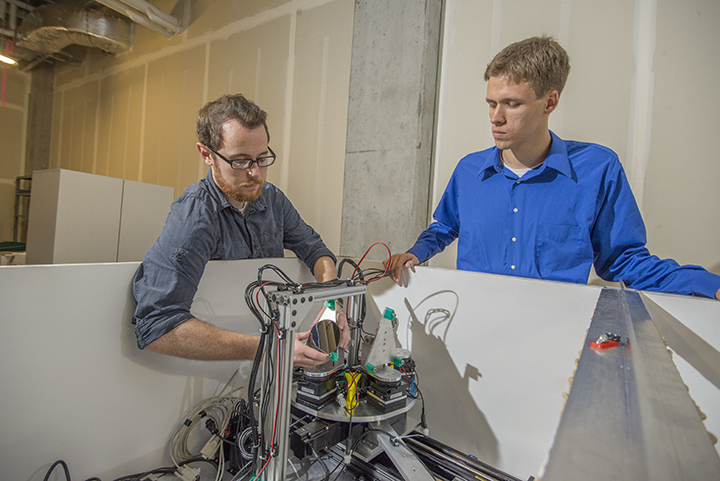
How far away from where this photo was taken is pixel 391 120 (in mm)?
2359

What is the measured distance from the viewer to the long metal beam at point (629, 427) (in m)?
0.23

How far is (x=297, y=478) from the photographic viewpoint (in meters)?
0.99

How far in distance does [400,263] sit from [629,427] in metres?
1.11

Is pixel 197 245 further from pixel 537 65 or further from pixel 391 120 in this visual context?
pixel 391 120

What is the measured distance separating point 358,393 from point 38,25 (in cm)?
519

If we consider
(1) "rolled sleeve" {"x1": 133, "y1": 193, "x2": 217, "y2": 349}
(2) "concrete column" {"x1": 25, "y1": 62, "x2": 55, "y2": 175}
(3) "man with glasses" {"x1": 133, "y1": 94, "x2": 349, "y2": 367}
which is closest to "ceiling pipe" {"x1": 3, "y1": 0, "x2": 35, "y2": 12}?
(2) "concrete column" {"x1": 25, "y1": 62, "x2": 55, "y2": 175}

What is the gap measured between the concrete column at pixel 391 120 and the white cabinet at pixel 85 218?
2.06 meters

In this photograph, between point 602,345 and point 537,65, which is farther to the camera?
point 537,65

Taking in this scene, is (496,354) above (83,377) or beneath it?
above

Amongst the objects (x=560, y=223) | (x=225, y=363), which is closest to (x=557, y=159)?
(x=560, y=223)

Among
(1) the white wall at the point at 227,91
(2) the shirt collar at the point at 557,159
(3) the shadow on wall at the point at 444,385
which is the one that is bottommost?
(3) the shadow on wall at the point at 444,385

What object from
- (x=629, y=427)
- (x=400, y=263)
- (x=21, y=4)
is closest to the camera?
(x=629, y=427)

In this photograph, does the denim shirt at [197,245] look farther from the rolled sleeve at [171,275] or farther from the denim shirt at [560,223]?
the denim shirt at [560,223]

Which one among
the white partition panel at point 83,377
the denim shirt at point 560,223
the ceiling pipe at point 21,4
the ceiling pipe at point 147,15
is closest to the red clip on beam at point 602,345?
the denim shirt at point 560,223
